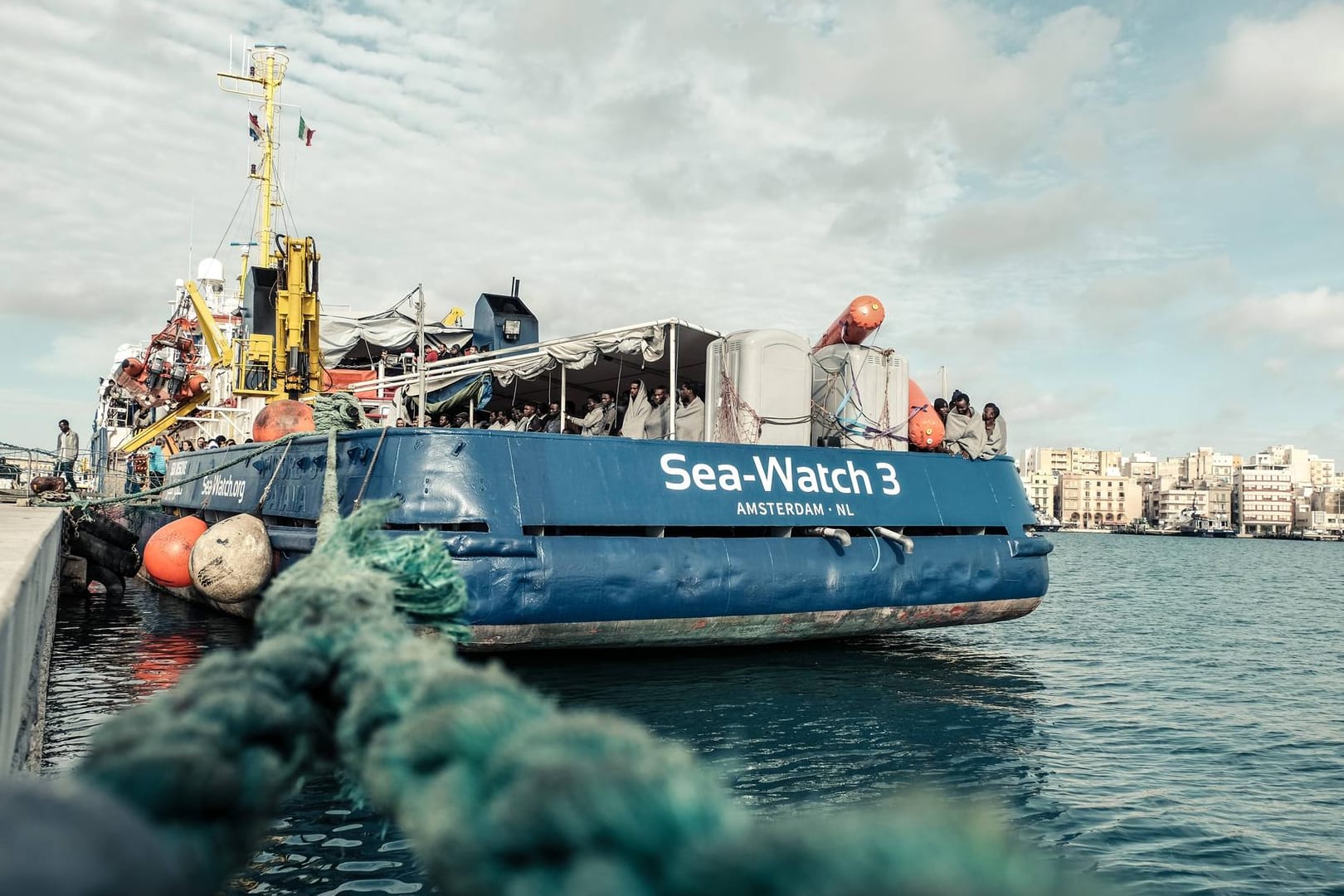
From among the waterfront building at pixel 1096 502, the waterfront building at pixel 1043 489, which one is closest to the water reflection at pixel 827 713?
the waterfront building at pixel 1043 489

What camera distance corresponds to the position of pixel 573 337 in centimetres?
1164

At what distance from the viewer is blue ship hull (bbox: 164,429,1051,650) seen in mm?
9070

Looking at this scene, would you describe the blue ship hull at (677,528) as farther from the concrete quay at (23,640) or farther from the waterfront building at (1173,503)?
the waterfront building at (1173,503)

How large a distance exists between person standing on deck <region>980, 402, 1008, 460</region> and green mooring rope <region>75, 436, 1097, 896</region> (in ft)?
38.5

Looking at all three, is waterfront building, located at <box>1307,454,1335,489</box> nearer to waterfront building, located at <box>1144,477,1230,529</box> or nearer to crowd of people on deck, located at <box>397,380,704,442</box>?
waterfront building, located at <box>1144,477,1230,529</box>

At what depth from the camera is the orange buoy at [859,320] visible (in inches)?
496

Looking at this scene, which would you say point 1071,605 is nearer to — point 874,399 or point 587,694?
point 874,399

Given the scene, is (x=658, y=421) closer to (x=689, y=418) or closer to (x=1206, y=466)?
(x=689, y=418)

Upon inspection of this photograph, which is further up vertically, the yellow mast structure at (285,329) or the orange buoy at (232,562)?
the yellow mast structure at (285,329)

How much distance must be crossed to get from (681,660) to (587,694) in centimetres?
190

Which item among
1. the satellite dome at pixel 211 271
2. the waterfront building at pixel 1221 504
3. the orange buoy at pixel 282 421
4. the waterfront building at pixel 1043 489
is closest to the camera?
the orange buoy at pixel 282 421

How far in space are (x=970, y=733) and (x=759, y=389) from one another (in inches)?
183

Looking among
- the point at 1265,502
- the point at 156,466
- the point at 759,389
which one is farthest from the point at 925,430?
the point at 1265,502

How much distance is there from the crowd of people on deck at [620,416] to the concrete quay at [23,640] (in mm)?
3747
